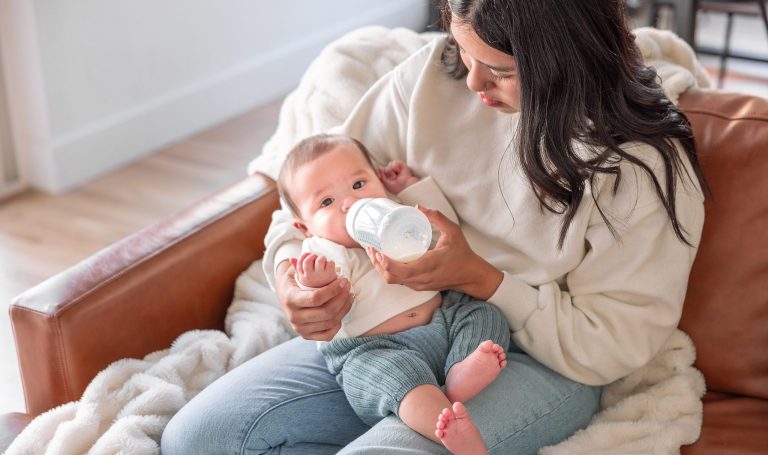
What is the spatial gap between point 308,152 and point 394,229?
0.31m

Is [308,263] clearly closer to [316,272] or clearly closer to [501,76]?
[316,272]

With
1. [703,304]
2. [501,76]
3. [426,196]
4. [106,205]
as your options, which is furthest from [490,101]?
[106,205]

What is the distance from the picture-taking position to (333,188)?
1.57 metres

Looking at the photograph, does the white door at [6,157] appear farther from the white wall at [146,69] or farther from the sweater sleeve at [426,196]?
the sweater sleeve at [426,196]

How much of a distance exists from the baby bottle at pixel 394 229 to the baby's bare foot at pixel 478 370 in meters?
0.17

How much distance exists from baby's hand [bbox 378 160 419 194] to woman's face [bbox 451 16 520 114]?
0.82 ft

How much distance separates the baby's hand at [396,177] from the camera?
65.1 inches

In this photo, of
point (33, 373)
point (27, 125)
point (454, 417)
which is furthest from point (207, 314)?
point (27, 125)

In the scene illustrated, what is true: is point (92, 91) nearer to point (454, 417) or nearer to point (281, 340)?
point (281, 340)

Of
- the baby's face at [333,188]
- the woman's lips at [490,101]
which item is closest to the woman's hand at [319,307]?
the baby's face at [333,188]

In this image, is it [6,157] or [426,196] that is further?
[6,157]

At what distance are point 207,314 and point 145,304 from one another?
164 millimetres

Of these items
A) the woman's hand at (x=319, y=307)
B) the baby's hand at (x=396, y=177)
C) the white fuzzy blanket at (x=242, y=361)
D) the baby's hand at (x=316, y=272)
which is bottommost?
the white fuzzy blanket at (x=242, y=361)

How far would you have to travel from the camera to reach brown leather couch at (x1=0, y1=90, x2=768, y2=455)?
1.49 m
